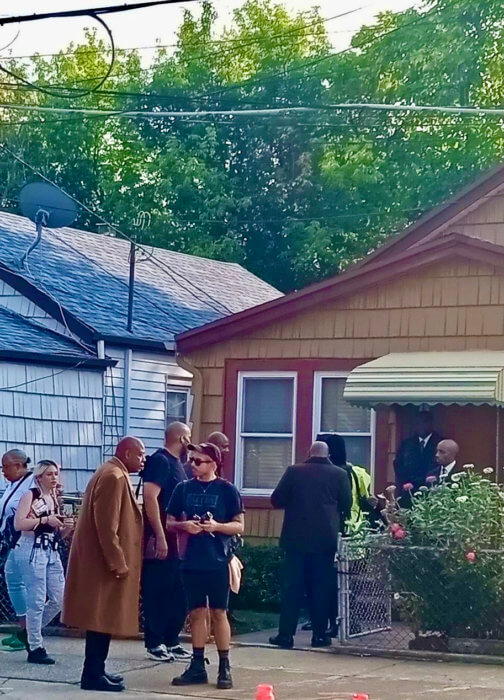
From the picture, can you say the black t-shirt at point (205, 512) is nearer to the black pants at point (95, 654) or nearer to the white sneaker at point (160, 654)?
the black pants at point (95, 654)

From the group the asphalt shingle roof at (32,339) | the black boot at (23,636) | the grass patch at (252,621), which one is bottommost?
the grass patch at (252,621)

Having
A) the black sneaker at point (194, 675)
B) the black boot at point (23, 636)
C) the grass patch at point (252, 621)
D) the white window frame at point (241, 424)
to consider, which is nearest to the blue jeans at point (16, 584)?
the black boot at point (23, 636)

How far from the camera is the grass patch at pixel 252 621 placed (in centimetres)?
1287

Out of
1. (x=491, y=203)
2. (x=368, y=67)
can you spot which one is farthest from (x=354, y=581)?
(x=368, y=67)

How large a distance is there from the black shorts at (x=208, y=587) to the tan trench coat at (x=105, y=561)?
1.33 feet

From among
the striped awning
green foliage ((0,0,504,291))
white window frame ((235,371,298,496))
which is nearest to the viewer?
the striped awning

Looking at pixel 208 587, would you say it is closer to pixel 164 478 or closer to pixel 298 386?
pixel 164 478

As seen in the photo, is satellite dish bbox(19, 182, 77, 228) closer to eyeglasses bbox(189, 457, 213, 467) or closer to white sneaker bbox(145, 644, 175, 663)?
white sneaker bbox(145, 644, 175, 663)

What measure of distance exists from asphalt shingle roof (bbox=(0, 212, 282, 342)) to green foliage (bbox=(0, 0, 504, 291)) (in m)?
10.5

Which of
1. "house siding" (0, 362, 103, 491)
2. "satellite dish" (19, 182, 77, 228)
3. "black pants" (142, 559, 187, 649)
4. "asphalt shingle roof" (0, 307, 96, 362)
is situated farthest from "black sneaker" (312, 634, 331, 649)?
"satellite dish" (19, 182, 77, 228)

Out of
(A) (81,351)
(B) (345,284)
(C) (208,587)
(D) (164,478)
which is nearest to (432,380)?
(B) (345,284)

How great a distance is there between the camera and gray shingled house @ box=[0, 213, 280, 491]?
16.2 m

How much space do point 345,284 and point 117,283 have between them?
6258 mm

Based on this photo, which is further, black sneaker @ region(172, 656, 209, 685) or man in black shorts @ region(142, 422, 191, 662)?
man in black shorts @ region(142, 422, 191, 662)
